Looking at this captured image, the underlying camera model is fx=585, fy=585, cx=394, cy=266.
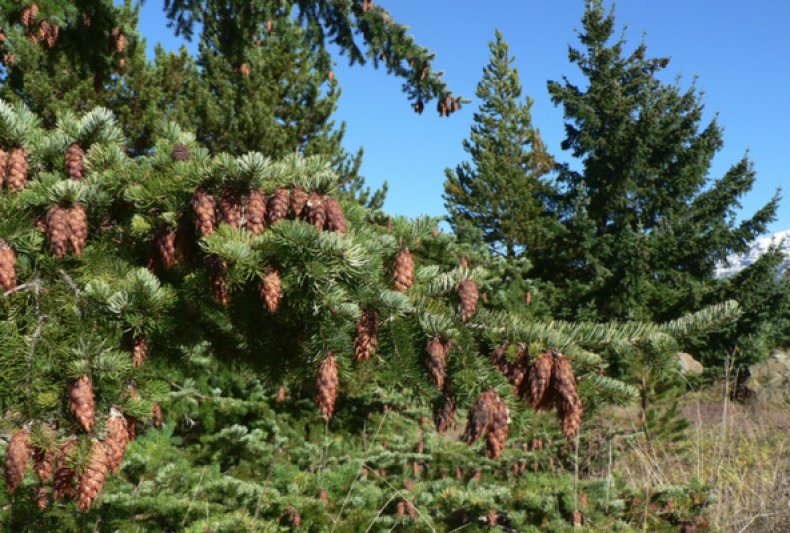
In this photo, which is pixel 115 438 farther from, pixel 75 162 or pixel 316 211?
pixel 75 162

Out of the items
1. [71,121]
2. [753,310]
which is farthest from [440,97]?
[753,310]

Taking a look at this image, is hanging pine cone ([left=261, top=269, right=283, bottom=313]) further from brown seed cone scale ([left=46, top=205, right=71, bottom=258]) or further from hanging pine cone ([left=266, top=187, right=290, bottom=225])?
brown seed cone scale ([left=46, top=205, right=71, bottom=258])

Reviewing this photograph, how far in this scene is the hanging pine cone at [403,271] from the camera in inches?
74.7

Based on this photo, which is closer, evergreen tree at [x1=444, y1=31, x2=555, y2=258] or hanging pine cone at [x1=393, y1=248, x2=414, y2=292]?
hanging pine cone at [x1=393, y1=248, x2=414, y2=292]

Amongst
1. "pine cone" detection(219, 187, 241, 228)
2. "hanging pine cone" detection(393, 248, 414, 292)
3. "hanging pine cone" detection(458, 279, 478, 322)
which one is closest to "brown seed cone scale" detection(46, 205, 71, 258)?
"pine cone" detection(219, 187, 241, 228)

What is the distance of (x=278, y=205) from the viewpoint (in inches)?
67.6

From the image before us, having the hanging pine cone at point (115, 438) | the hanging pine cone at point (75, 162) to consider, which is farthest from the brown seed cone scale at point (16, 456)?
the hanging pine cone at point (75, 162)

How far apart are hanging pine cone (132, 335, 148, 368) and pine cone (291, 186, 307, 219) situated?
57cm

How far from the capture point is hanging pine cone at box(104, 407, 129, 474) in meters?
1.53

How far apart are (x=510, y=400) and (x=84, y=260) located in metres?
1.33

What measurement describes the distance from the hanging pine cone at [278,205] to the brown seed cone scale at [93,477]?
752 mm

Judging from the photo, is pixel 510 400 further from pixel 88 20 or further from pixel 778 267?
pixel 778 267

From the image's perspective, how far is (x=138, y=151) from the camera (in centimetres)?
1159

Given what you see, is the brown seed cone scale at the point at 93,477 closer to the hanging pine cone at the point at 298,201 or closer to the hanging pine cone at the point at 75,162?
the hanging pine cone at the point at 298,201
